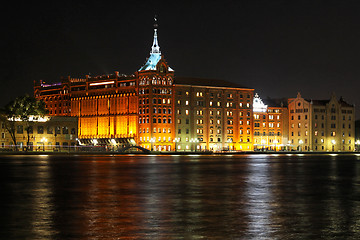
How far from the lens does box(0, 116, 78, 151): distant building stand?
7136 inches

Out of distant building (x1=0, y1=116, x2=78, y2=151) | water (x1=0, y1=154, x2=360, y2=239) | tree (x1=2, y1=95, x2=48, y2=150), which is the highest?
tree (x1=2, y1=95, x2=48, y2=150)

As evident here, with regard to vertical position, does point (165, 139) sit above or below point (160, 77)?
below

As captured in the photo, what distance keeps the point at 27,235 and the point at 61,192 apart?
16.2 metres

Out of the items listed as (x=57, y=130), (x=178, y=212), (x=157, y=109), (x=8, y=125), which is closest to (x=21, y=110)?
(x=8, y=125)

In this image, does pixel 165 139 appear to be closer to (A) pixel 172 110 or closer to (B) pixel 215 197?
(A) pixel 172 110

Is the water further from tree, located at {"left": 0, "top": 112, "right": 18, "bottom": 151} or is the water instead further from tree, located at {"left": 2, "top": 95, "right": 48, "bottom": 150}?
tree, located at {"left": 0, "top": 112, "right": 18, "bottom": 151}

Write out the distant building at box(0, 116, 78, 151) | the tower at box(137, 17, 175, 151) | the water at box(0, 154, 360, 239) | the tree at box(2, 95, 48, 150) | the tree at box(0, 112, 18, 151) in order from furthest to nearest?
the tower at box(137, 17, 175, 151)
the distant building at box(0, 116, 78, 151)
the tree at box(0, 112, 18, 151)
the tree at box(2, 95, 48, 150)
the water at box(0, 154, 360, 239)

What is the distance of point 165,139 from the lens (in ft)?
646

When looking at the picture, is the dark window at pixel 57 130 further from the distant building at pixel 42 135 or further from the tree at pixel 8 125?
the tree at pixel 8 125

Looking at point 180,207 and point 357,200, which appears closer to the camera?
point 180,207

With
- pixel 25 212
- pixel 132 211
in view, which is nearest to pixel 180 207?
pixel 132 211

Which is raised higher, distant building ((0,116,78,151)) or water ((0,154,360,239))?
distant building ((0,116,78,151))

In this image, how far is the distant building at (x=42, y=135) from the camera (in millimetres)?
181250

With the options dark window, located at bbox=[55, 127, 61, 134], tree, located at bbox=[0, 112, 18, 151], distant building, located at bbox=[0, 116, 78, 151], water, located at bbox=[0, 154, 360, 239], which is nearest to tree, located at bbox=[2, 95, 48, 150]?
tree, located at bbox=[0, 112, 18, 151]
